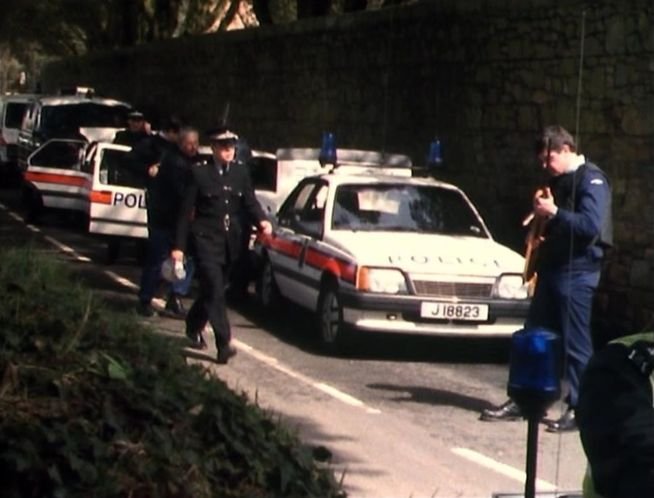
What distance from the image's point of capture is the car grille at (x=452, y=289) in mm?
12727

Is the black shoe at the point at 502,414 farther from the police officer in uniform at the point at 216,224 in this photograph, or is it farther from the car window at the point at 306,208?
the car window at the point at 306,208

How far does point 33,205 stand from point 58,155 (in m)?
0.91

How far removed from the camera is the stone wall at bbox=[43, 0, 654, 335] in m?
14.7

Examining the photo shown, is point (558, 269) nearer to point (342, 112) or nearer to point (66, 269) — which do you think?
Result: point (66, 269)

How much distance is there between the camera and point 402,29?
843 inches

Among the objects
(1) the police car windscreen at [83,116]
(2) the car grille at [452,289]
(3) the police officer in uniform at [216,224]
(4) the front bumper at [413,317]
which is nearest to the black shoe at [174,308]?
(3) the police officer in uniform at [216,224]

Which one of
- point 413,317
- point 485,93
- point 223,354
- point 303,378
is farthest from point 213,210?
point 485,93

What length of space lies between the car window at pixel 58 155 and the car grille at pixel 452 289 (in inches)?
496

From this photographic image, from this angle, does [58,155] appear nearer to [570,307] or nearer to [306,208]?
[306,208]

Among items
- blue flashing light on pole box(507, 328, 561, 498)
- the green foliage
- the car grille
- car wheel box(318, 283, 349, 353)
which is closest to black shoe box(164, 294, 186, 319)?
car wheel box(318, 283, 349, 353)

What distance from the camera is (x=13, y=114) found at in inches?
1460

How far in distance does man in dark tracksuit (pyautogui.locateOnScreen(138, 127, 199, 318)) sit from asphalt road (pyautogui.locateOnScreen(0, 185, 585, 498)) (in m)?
0.32

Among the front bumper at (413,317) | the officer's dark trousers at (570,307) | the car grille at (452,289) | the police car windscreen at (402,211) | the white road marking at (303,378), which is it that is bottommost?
the white road marking at (303,378)


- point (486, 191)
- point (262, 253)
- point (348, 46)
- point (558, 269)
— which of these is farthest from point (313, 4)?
point (558, 269)
